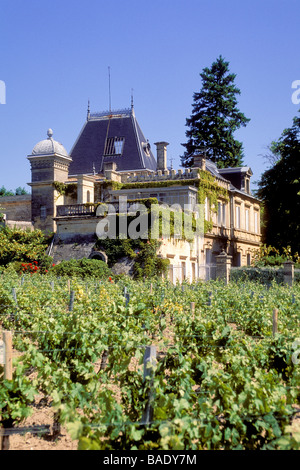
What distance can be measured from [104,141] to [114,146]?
957 millimetres

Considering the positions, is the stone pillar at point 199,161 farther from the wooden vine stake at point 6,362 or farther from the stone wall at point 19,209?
the wooden vine stake at point 6,362

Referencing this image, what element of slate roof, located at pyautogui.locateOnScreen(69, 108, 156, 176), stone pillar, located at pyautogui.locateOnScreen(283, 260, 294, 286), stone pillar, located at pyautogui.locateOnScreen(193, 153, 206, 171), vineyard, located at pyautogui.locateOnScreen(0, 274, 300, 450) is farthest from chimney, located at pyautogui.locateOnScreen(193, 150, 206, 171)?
vineyard, located at pyautogui.locateOnScreen(0, 274, 300, 450)

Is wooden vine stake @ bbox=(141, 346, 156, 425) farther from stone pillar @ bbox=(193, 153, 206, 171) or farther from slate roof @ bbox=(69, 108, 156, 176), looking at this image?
slate roof @ bbox=(69, 108, 156, 176)

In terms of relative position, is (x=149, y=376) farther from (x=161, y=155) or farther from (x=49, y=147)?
(x=161, y=155)

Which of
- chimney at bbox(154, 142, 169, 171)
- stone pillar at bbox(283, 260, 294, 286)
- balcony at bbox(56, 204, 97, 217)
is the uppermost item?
chimney at bbox(154, 142, 169, 171)

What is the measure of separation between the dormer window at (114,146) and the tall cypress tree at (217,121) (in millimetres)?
6331

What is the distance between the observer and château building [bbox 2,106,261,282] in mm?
25844

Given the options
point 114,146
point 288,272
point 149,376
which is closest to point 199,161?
point 114,146

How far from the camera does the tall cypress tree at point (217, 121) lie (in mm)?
39469

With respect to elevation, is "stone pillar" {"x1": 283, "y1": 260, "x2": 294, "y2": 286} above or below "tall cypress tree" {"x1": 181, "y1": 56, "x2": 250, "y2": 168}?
below

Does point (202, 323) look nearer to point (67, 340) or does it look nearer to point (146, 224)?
point (67, 340)

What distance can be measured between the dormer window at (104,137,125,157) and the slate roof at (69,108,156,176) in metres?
0.17

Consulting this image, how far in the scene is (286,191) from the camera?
3225 centimetres

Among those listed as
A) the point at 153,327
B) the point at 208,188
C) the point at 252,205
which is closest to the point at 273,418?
the point at 153,327
